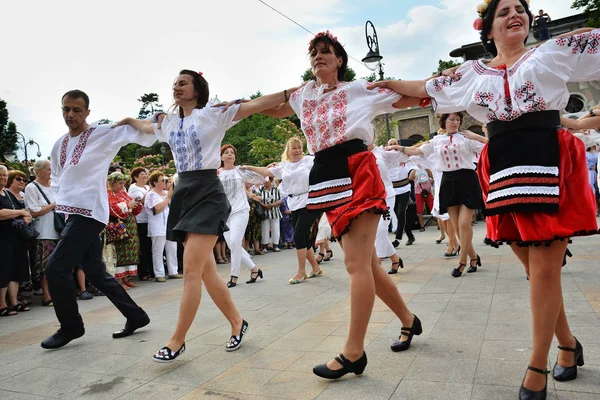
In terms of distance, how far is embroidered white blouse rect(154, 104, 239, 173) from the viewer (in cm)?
371

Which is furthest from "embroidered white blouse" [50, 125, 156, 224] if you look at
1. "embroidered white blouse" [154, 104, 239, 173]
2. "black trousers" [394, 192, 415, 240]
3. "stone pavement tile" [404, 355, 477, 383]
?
"black trousers" [394, 192, 415, 240]

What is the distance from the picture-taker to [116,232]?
25.8 feet

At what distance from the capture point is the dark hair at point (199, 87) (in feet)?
12.8

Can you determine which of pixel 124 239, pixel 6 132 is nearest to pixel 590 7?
pixel 124 239

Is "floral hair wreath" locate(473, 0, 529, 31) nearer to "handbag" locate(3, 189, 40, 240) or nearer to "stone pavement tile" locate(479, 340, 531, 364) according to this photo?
"stone pavement tile" locate(479, 340, 531, 364)

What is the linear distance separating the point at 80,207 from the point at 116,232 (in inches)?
148

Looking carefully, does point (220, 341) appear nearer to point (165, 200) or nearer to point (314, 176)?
point (314, 176)

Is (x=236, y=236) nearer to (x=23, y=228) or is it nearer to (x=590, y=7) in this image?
(x=23, y=228)

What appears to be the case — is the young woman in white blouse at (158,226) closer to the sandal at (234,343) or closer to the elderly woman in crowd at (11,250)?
the elderly woman in crowd at (11,250)

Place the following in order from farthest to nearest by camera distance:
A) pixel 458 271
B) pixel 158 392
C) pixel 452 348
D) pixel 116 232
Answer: pixel 116 232
pixel 458 271
pixel 452 348
pixel 158 392

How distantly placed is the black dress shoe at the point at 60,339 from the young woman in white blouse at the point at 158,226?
4.37 metres

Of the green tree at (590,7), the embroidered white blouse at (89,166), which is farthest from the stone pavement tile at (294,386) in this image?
the green tree at (590,7)

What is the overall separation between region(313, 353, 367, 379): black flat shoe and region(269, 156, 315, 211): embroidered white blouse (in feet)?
14.2

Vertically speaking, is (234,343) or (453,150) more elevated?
(453,150)
